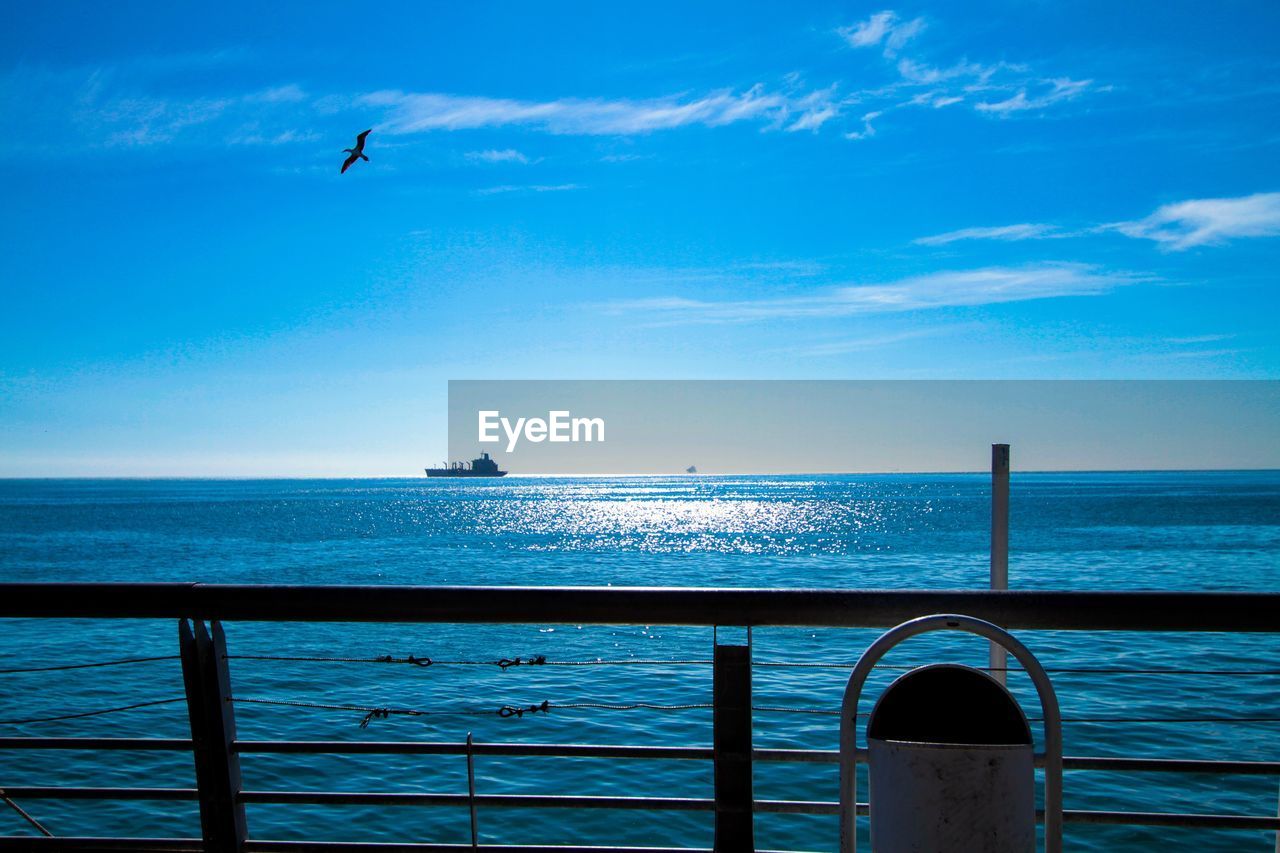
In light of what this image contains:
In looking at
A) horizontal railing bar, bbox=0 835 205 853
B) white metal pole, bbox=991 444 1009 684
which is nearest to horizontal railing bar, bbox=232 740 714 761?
horizontal railing bar, bbox=0 835 205 853

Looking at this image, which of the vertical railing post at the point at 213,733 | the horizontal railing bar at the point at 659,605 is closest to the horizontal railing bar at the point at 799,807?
the horizontal railing bar at the point at 659,605

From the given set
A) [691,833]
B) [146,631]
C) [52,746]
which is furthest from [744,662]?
[146,631]

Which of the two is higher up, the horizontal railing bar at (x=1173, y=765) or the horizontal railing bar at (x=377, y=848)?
the horizontal railing bar at (x=1173, y=765)

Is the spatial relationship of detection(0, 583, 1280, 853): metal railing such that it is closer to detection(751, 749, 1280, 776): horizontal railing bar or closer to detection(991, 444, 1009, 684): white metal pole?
detection(751, 749, 1280, 776): horizontal railing bar

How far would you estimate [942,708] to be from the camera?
2.03 metres

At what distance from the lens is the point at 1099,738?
1096cm

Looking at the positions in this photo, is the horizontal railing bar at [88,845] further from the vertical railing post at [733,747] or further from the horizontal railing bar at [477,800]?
the vertical railing post at [733,747]

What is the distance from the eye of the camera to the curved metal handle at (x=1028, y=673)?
1967 mm

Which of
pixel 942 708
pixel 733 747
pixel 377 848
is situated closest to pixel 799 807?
pixel 733 747

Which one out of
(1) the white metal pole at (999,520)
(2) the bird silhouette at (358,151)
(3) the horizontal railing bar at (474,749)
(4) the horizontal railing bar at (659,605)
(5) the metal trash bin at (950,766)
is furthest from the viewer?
(2) the bird silhouette at (358,151)

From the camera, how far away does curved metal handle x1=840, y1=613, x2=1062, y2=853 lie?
197 cm

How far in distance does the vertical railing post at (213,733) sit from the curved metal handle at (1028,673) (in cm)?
157

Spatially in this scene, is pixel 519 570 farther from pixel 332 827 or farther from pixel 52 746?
pixel 52 746

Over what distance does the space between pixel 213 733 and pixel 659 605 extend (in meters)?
1.26
